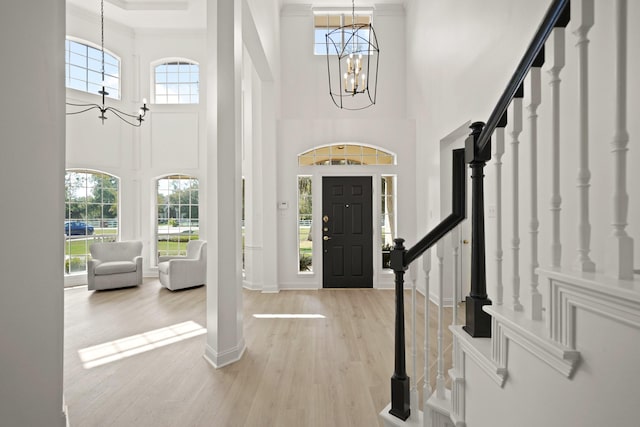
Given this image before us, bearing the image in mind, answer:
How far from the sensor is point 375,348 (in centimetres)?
317

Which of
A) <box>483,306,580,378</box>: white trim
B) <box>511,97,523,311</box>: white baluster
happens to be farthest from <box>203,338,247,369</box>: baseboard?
<box>511,97,523,311</box>: white baluster

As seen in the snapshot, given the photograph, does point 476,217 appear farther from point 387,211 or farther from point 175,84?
point 175,84

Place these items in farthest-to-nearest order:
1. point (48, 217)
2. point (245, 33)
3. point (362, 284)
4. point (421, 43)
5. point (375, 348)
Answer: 1. point (362, 284)
2. point (421, 43)
3. point (245, 33)
4. point (375, 348)
5. point (48, 217)

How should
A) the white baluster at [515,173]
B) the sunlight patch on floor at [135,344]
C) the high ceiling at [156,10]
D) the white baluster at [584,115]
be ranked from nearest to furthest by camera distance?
the white baluster at [584,115] < the white baluster at [515,173] < the sunlight patch on floor at [135,344] < the high ceiling at [156,10]

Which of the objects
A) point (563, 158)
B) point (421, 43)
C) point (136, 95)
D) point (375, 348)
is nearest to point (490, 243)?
point (563, 158)

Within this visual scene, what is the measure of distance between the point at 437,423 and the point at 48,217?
7.03 ft

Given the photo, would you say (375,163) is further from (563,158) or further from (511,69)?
(563,158)

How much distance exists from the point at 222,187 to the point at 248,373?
1.62m

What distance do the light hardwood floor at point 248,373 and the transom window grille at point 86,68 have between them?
14.3 ft

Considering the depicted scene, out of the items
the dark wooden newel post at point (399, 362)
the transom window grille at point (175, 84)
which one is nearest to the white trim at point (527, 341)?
the dark wooden newel post at point (399, 362)

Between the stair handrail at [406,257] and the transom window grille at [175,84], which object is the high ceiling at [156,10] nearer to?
the transom window grille at [175,84]

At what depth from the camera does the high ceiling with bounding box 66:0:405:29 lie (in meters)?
5.99

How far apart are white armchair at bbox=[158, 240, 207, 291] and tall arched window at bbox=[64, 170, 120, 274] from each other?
178cm

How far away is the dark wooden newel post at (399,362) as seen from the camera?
1858mm
